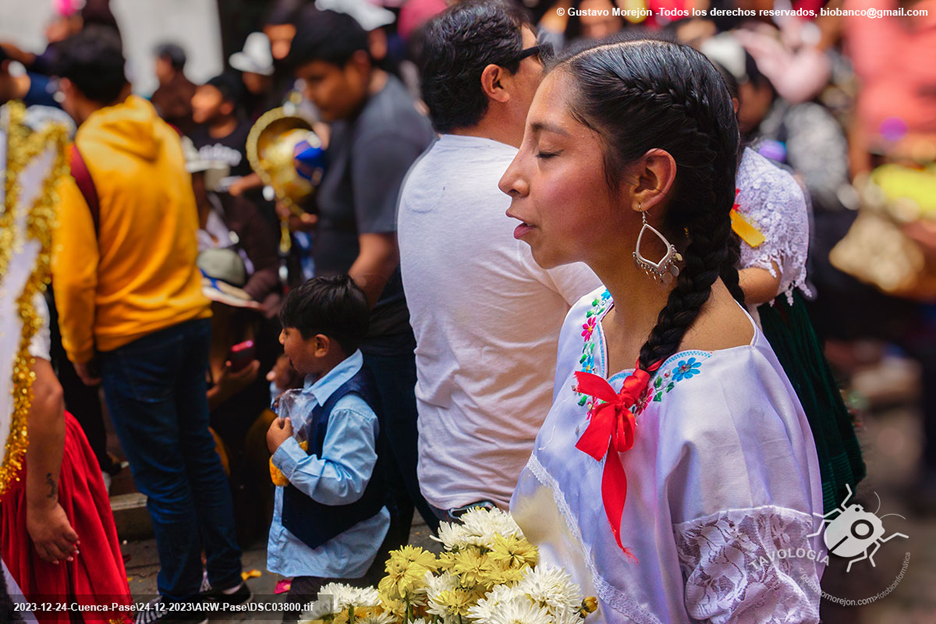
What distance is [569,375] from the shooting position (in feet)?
4.31

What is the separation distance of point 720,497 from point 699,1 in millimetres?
2779

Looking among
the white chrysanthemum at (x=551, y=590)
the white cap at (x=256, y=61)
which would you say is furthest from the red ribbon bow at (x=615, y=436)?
the white cap at (x=256, y=61)

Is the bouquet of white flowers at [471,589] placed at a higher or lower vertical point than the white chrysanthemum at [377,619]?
higher

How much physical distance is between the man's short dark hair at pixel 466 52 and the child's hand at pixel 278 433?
70 cm

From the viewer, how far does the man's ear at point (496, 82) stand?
1.58 meters

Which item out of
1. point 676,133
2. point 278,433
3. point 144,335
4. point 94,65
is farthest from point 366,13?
point 676,133

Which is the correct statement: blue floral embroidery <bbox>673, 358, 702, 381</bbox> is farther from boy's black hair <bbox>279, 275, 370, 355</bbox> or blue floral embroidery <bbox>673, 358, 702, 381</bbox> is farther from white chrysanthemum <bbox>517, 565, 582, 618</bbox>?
boy's black hair <bbox>279, 275, 370, 355</bbox>

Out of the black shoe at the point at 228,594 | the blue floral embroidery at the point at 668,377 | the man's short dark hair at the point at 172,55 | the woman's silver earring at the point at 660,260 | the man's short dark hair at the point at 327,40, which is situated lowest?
the black shoe at the point at 228,594

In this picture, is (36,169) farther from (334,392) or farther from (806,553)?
(806,553)

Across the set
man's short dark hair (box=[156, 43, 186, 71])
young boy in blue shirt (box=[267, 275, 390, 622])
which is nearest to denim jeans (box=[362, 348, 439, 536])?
young boy in blue shirt (box=[267, 275, 390, 622])

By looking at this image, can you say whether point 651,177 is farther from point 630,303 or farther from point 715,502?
point 715,502

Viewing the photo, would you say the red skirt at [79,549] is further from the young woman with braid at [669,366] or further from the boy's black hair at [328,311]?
the young woman with braid at [669,366]

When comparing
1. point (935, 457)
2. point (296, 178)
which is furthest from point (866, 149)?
point (296, 178)

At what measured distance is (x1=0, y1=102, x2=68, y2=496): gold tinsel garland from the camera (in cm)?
149
